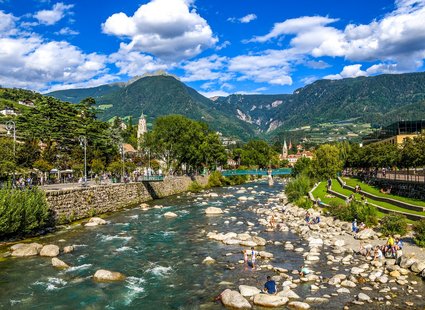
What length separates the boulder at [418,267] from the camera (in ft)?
82.6

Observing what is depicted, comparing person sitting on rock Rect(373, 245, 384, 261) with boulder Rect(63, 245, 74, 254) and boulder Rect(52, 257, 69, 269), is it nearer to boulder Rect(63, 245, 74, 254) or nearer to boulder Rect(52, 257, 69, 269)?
boulder Rect(52, 257, 69, 269)

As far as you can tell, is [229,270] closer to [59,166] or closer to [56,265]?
[56,265]

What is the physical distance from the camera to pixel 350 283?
2395 cm

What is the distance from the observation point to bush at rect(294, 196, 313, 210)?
186 feet

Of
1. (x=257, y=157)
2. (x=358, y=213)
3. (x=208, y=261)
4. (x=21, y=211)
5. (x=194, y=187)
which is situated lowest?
(x=208, y=261)

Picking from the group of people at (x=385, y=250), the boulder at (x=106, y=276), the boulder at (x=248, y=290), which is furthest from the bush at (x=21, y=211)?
the group of people at (x=385, y=250)

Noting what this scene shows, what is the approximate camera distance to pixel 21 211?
35531 mm

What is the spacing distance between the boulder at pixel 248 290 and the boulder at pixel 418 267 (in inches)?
435

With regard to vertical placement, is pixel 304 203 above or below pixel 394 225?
below

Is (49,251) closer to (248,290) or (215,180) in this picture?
(248,290)

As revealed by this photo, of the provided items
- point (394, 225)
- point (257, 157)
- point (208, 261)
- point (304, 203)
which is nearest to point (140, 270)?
point (208, 261)

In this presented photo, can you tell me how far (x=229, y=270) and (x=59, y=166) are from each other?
175ft

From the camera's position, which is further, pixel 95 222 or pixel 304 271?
pixel 95 222

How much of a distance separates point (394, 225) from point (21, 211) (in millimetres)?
34716
